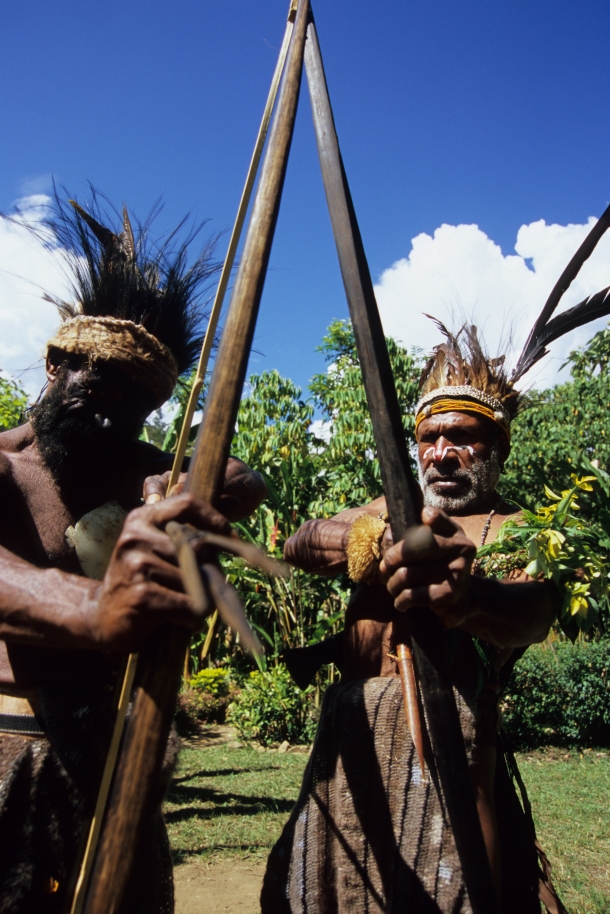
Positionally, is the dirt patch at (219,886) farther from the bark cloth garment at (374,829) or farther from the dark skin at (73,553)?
the dark skin at (73,553)

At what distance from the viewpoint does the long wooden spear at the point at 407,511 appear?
153cm

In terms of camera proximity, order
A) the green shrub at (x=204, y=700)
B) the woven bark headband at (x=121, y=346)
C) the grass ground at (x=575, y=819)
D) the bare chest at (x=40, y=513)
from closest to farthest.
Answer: the bare chest at (x=40, y=513) < the woven bark headband at (x=121, y=346) < the grass ground at (x=575, y=819) < the green shrub at (x=204, y=700)

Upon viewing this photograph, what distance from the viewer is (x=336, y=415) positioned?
1142 centimetres

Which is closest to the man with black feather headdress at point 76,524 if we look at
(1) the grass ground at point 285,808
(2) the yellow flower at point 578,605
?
(2) the yellow flower at point 578,605

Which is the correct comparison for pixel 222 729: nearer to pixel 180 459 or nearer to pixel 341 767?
pixel 341 767

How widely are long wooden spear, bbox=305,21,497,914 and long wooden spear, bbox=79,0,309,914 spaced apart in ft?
0.61

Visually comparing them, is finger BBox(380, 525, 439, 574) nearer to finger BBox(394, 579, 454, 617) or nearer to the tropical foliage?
finger BBox(394, 579, 454, 617)

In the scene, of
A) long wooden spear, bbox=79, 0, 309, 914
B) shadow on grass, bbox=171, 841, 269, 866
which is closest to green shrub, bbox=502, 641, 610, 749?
shadow on grass, bbox=171, 841, 269, 866

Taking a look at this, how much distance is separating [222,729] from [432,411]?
875 centimetres

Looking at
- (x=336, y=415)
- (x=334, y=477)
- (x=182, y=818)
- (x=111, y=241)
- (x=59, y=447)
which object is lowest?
(x=182, y=818)

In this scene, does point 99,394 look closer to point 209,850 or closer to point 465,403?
point 465,403

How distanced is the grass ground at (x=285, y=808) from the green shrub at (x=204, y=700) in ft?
3.13

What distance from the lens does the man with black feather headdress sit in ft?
5.79

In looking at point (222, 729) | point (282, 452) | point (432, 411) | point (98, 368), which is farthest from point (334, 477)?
point (98, 368)
